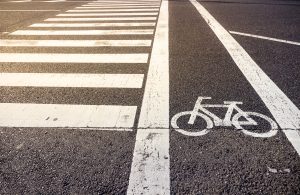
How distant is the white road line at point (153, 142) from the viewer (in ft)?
8.70

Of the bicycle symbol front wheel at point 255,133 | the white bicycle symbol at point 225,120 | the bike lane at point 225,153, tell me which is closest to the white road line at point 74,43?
the bike lane at point 225,153

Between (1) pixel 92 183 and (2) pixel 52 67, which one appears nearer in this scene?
(1) pixel 92 183

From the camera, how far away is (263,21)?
33.7 feet

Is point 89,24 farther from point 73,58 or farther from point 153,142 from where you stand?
point 153,142

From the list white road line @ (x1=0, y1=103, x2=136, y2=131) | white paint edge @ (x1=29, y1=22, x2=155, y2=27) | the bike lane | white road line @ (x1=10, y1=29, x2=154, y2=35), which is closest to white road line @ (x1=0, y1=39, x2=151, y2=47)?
white road line @ (x1=10, y1=29, x2=154, y2=35)

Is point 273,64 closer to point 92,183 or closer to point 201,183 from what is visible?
point 201,183

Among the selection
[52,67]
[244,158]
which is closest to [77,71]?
[52,67]

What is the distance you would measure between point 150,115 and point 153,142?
62 cm

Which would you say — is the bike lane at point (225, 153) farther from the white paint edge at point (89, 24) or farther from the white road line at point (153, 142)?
the white paint edge at point (89, 24)

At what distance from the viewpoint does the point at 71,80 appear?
5.03 meters

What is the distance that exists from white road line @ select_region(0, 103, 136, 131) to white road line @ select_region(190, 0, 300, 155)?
156cm

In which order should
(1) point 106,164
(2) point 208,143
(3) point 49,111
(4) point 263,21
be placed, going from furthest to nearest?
(4) point 263,21 < (3) point 49,111 < (2) point 208,143 < (1) point 106,164

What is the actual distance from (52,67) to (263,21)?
6914 millimetres

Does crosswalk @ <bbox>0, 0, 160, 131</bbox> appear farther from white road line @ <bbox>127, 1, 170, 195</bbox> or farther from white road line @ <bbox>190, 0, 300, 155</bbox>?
white road line @ <bbox>190, 0, 300, 155</bbox>
